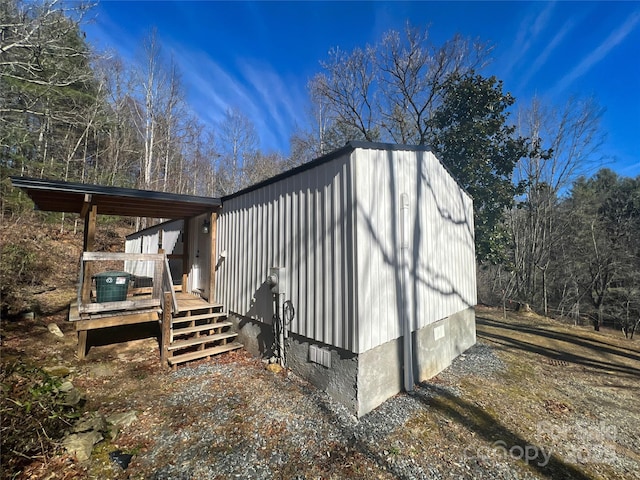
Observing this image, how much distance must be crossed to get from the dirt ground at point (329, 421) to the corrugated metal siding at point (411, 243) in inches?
43.1

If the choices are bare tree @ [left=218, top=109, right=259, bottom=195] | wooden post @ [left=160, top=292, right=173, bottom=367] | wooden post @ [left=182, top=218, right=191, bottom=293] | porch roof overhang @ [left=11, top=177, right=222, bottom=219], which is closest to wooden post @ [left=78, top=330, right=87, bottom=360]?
wooden post @ [left=160, top=292, right=173, bottom=367]

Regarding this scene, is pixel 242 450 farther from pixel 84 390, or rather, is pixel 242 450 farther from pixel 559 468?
pixel 559 468

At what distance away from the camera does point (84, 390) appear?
3.89 metres

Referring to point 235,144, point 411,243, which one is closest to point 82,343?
point 411,243

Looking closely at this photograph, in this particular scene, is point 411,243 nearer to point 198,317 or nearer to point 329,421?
point 329,421

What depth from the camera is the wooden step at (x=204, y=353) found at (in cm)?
477

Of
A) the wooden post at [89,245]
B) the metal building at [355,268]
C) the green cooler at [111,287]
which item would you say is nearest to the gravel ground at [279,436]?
the metal building at [355,268]

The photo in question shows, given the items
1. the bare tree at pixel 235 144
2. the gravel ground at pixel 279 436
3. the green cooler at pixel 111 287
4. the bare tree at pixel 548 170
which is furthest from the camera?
the bare tree at pixel 235 144

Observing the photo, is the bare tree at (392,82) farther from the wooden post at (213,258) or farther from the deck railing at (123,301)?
the deck railing at (123,301)

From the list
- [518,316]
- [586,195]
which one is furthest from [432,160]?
[586,195]

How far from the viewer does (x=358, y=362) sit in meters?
3.53

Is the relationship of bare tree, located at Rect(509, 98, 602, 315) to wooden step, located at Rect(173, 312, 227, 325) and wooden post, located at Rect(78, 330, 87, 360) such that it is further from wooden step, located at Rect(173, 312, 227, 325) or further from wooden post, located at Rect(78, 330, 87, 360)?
wooden post, located at Rect(78, 330, 87, 360)

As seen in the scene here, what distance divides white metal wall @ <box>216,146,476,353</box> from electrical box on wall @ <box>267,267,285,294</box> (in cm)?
11

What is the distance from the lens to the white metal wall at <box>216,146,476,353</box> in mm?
3688
